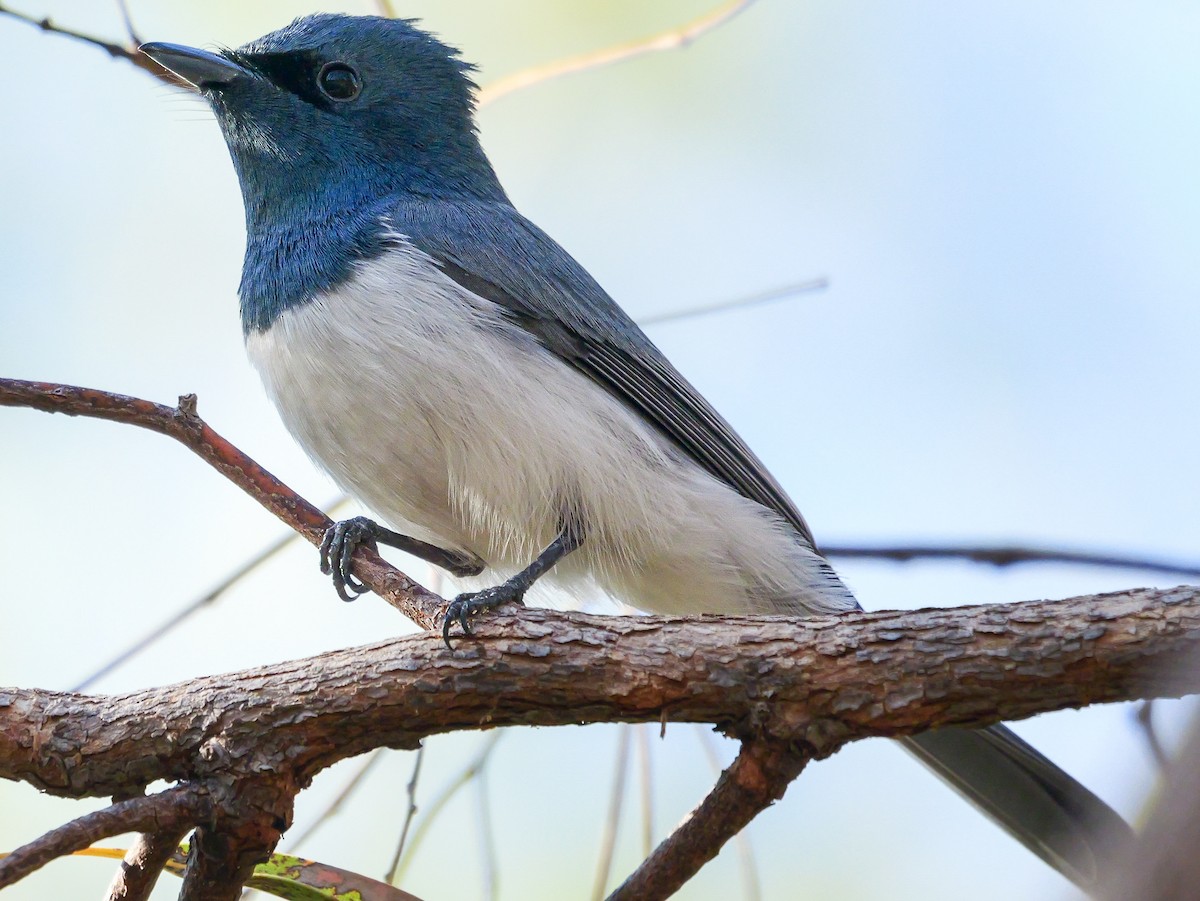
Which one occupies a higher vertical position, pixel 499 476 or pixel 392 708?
pixel 499 476

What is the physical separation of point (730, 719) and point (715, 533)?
1.25 metres

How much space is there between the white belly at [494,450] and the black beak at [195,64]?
3.52ft

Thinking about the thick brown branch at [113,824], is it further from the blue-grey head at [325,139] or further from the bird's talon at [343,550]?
the blue-grey head at [325,139]

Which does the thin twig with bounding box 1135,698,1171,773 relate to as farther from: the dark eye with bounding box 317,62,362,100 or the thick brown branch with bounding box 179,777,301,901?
the dark eye with bounding box 317,62,362,100

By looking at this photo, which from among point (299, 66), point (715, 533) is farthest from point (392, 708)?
point (299, 66)

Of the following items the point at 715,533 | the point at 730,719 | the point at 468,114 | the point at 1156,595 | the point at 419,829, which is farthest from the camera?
the point at 468,114

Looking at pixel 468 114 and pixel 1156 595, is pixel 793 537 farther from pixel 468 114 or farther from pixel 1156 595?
pixel 468 114

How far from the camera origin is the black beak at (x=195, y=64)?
4.51 metres

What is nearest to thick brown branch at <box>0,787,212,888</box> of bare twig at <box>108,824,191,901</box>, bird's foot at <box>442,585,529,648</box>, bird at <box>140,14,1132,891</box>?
bare twig at <box>108,824,191,901</box>

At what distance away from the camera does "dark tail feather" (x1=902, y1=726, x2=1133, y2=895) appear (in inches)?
142

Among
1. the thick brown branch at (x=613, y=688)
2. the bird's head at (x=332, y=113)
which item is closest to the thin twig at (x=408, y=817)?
the thick brown branch at (x=613, y=688)

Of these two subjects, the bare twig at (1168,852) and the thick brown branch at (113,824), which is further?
the thick brown branch at (113,824)

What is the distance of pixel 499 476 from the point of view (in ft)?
13.1

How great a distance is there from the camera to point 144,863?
2963 millimetres
